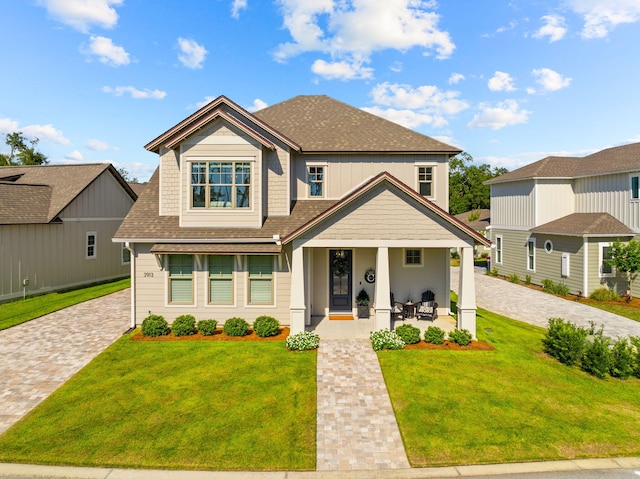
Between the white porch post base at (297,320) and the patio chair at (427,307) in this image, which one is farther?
the patio chair at (427,307)

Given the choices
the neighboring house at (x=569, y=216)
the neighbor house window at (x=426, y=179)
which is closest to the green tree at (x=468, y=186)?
the neighboring house at (x=569, y=216)

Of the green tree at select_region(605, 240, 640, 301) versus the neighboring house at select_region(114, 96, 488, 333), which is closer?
the neighboring house at select_region(114, 96, 488, 333)

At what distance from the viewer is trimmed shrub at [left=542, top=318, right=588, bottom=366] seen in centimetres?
1125

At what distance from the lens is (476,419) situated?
831 centimetres

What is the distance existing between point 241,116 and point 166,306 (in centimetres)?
858

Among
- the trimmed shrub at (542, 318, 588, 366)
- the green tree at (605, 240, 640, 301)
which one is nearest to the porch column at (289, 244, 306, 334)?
the trimmed shrub at (542, 318, 588, 366)

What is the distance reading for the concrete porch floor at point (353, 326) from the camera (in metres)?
13.3

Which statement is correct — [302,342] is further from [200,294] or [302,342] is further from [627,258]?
[627,258]

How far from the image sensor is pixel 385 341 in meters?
12.0

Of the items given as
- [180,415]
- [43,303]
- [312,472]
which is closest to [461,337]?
[312,472]

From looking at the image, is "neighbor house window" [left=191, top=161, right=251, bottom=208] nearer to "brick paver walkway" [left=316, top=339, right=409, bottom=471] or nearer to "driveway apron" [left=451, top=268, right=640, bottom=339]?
"brick paver walkway" [left=316, top=339, right=409, bottom=471]

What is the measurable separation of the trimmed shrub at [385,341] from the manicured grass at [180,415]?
2354 millimetres

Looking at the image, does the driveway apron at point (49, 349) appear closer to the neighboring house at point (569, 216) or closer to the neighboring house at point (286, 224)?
the neighboring house at point (286, 224)

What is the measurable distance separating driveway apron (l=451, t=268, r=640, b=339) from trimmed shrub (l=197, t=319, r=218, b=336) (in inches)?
562
